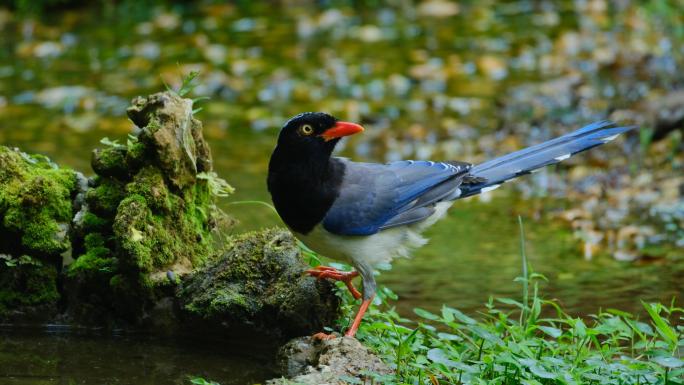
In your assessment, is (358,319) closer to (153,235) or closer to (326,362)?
(326,362)

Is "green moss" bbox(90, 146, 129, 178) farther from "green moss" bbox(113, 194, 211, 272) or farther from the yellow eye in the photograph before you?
the yellow eye

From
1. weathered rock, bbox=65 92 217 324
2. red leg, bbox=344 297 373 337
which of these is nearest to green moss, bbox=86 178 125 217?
weathered rock, bbox=65 92 217 324

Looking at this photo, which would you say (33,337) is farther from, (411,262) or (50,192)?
(411,262)

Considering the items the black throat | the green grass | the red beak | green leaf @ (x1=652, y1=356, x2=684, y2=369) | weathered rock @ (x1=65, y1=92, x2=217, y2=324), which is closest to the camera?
green leaf @ (x1=652, y1=356, x2=684, y2=369)

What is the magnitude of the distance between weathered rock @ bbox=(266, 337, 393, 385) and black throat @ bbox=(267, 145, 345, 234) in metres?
0.54

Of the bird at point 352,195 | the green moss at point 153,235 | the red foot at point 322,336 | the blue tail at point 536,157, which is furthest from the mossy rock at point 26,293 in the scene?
the blue tail at point 536,157

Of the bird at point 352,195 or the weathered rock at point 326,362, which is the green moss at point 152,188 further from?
the weathered rock at point 326,362

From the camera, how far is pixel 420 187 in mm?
5184

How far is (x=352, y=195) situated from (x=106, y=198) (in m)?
1.22

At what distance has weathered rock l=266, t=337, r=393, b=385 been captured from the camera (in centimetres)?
413

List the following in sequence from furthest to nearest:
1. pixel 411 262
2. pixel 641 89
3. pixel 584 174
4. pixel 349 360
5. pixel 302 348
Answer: pixel 641 89
pixel 584 174
pixel 411 262
pixel 302 348
pixel 349 360

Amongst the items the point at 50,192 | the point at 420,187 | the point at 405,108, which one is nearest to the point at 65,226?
the point at 50,192

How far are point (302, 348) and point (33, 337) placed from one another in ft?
4.59

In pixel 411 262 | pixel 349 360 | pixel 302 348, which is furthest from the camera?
pixel 411 262
